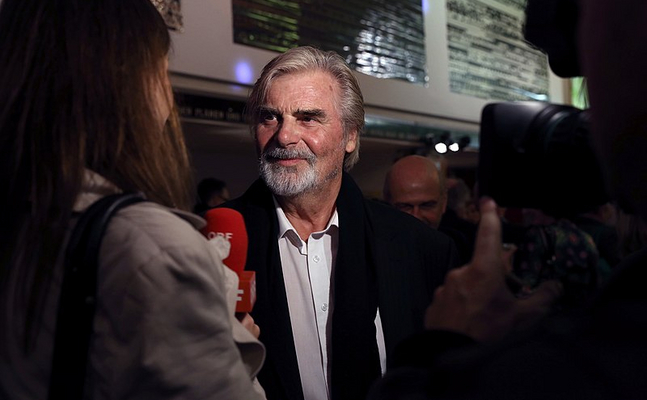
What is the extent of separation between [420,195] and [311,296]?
147 centimetres

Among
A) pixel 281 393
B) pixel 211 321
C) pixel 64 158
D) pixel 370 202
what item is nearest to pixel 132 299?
pixel 211 321

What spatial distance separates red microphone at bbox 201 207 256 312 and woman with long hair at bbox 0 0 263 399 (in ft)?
0.62

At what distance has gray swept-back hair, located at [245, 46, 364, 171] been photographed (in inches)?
86.7

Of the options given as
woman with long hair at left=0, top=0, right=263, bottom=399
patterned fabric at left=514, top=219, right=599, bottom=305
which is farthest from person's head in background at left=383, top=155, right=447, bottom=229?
woman with long hair at left=0, top=0, right=263, bottom=399

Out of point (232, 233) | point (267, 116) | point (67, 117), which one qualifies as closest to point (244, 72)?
point (267, 116)

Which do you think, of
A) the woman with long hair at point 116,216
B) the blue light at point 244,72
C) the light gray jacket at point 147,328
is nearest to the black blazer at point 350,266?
the woman with long hair at point 116,216

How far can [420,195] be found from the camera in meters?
3.35

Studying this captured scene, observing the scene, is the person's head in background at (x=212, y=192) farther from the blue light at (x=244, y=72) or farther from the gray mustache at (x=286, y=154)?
the gray mustache at (x=286, y=154)

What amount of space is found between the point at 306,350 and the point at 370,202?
605mm

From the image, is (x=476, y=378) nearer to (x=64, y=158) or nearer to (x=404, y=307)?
(x=64, y=158)

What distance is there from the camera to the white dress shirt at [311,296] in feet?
6.18

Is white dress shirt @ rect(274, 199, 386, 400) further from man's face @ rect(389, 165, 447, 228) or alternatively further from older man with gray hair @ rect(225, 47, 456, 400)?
man's face @ rect(389, 165, 447, 228)

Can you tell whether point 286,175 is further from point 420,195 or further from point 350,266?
point 420,195

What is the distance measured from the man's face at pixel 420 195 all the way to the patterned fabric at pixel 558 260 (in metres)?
2.23
